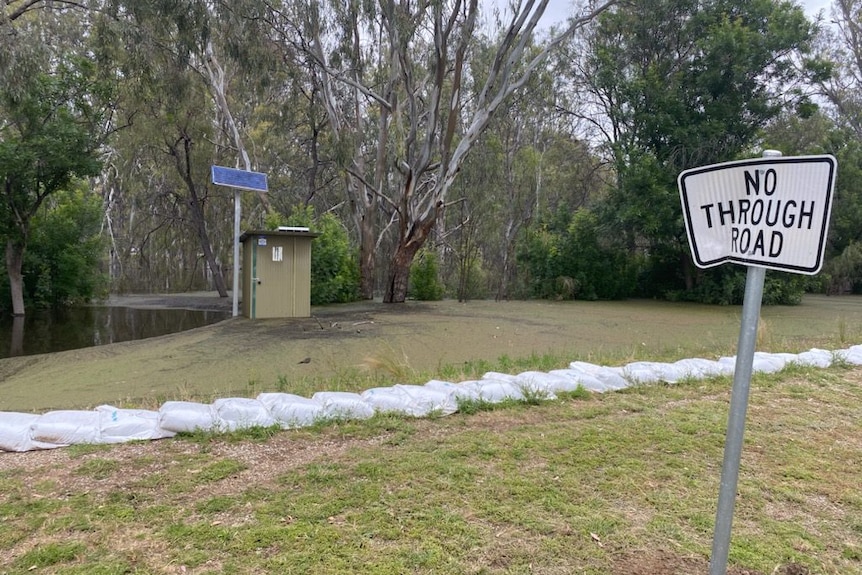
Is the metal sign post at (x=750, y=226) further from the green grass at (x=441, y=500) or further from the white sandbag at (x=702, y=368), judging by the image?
the white sandbag at (x=702, y=368)

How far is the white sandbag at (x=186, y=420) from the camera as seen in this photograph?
3.38m

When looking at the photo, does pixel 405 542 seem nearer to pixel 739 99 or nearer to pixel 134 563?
pixel 134 563

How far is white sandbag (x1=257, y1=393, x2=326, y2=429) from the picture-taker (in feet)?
11.8

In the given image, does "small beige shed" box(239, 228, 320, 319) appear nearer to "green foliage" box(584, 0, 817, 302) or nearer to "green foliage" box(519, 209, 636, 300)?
"green foliage" box(519, 209, 636, 300)

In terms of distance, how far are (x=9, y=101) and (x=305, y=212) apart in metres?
6.31

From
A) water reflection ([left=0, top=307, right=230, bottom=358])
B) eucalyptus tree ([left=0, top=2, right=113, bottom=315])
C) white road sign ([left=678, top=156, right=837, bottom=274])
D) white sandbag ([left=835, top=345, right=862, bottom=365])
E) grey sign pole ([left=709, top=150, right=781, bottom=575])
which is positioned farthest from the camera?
eucalyptus tree ([left=0, top=2, right=113, bottom=315])

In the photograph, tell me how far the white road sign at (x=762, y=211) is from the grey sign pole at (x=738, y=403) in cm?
6

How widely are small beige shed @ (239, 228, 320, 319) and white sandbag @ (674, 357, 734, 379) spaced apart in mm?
7385

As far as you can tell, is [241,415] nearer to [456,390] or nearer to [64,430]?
[64,430]

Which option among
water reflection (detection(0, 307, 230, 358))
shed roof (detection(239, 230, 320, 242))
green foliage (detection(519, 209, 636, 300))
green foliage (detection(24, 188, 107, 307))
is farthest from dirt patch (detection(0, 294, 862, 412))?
green foliage (detection(24, 188, 107, 307))

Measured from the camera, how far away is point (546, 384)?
4566 mm

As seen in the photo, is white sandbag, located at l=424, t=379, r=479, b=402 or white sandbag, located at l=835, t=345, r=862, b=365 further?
white sandbag, located at l=835, t=345, r=862, b=365

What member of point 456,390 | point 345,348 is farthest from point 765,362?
point 345,348

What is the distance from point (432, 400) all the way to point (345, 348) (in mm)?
3950
